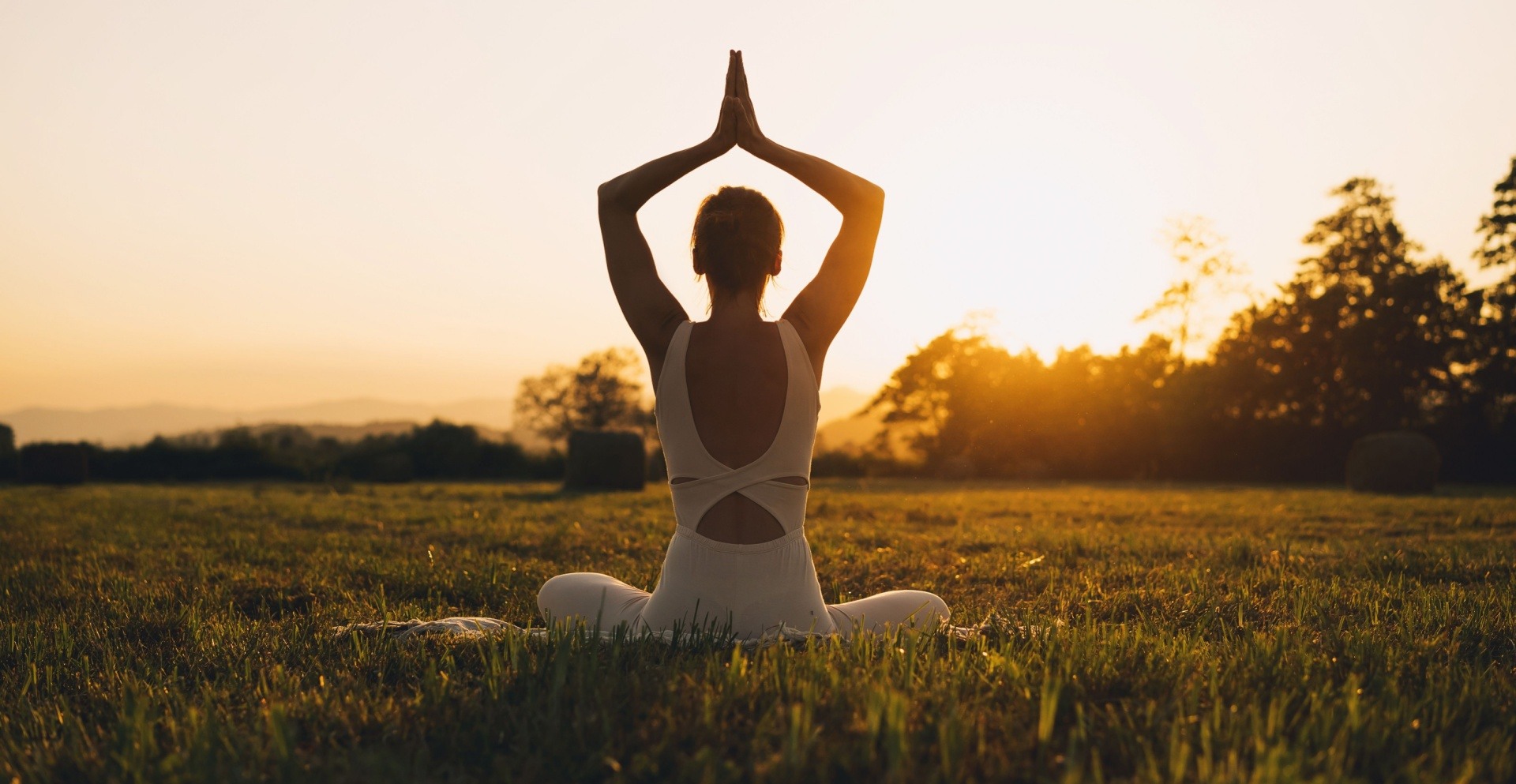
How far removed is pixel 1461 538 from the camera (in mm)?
8812

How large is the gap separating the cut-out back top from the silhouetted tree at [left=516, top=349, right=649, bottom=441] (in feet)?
194

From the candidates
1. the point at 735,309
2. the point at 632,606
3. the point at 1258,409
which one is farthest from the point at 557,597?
the point at 1258,409

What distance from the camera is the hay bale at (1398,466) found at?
63.0ft

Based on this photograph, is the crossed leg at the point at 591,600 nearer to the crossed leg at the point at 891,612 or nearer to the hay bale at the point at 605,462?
the crossed leg at the point at 891,612

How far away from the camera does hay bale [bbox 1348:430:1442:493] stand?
63.0 ft

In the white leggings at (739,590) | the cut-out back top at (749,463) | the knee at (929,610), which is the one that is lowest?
the knee at (929,610)

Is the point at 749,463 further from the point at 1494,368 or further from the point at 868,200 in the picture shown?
the point at 1494,368

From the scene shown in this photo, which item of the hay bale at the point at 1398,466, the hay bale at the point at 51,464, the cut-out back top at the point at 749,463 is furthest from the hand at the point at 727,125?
the hay bale at the point at 51,464

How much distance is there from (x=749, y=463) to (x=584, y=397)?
204 ft

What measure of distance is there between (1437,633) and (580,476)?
681 inches

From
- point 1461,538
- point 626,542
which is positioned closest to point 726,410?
point 626,542

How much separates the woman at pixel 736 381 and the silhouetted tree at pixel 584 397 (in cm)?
5890

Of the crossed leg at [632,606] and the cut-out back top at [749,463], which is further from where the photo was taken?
the crossed leg at [632,606]

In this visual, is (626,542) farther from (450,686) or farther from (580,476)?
(580,476)
